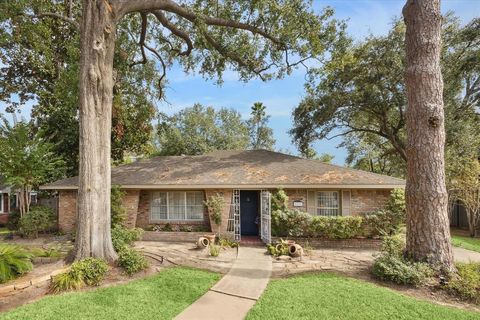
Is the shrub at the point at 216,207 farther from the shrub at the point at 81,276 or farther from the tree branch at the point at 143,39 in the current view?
the tree branch at the point at 143,39

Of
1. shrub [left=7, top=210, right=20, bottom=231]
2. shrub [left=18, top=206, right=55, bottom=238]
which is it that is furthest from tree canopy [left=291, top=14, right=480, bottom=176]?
shrub [left=7, top=210, right=20, bottom=231]

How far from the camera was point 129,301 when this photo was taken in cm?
637

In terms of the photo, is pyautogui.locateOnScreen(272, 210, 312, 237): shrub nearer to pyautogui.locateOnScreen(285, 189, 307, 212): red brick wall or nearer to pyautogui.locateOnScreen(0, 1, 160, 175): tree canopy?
pyautogui.locateOnScreen(285, 189, 307, 212): red brick wall

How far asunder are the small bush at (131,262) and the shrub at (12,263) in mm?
2310

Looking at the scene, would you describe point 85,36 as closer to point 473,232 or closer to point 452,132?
point 452,132

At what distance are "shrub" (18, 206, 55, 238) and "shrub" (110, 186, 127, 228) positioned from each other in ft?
12.9

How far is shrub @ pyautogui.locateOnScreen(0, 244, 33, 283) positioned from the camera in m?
7.26

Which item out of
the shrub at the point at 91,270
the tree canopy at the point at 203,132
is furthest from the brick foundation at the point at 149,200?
the tree canopy at the point at 203,132

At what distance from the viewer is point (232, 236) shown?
1296cm

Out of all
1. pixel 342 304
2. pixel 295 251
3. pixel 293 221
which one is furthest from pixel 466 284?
pixel 293 221

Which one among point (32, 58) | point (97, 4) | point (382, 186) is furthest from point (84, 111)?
point (32, 58)

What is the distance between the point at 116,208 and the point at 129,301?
23.7 feet

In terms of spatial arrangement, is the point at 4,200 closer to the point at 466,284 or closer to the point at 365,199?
the point at 365,199

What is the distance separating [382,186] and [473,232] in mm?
10661
